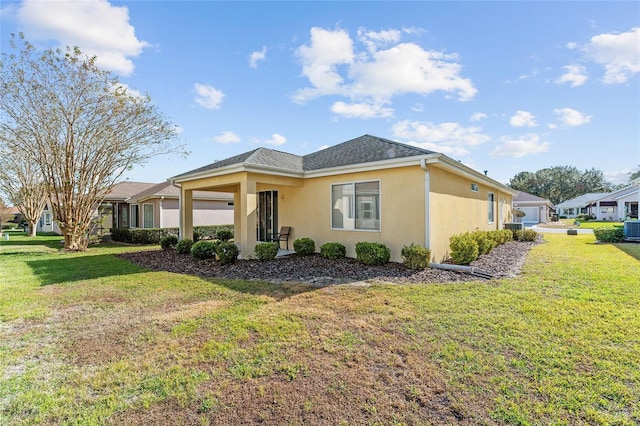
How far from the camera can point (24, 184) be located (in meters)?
22.0

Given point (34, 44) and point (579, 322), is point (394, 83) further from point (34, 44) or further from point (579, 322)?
point (34, 44)

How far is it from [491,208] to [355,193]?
1040cm

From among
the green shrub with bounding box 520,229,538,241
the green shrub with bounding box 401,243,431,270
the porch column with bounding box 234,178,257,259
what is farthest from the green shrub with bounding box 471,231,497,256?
the porch column with bounding box 234,178,257,259

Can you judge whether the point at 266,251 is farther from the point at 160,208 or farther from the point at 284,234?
Result: the point at 160,208

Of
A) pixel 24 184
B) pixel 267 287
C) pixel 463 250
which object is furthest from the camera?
pixel 24 184

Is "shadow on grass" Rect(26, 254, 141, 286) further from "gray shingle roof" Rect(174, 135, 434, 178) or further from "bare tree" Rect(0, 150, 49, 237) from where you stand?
"bare tree" Rect(0, 150, 49, 237)

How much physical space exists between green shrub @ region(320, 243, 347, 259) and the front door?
3427 mm

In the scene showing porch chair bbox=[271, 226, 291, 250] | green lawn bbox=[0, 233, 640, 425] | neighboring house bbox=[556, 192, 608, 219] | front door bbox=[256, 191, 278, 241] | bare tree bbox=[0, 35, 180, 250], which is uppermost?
bare tree bbox=[0, 35, 180, 250]

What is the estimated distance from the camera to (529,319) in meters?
4.53

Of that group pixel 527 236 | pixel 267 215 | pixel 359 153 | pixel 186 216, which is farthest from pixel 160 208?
pixel 527 236

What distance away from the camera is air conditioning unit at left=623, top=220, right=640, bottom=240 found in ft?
47.4

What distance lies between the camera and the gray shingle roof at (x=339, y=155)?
927cm

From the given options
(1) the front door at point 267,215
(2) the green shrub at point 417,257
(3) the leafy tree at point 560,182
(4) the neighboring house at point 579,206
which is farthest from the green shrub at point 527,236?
(3) the leafy tree at point 560,182

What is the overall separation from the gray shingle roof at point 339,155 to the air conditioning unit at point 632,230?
13.3 meters
